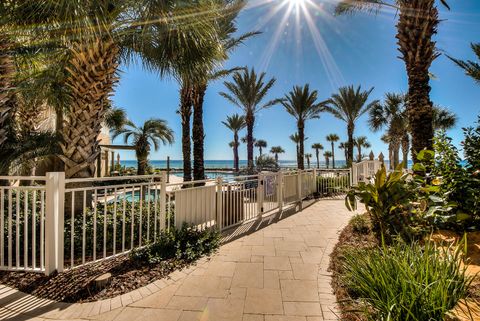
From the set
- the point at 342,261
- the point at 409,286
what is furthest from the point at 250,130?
the point at 409,286

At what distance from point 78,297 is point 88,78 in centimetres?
390

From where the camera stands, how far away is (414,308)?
1.75 meters

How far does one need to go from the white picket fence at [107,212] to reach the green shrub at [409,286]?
289cm

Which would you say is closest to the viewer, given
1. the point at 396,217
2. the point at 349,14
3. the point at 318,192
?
the point at 396,217

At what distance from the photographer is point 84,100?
4.55 metres

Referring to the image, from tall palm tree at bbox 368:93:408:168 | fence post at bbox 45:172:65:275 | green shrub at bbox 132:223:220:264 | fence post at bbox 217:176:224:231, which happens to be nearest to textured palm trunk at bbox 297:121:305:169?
tall palm tree at bbox 368:93:408:168

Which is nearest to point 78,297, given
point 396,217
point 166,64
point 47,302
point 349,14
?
point 47,302

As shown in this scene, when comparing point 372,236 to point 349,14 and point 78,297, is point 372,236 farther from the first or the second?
point 349,14

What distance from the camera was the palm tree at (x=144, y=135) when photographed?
16.5 meters

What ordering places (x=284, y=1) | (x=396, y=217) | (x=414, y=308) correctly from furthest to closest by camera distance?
(x=284, y=1) → (x=396, y=217) → (x=414, y=308)

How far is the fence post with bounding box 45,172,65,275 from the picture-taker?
2873 mm

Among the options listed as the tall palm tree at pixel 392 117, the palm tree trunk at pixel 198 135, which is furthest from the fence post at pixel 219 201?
the tall palm tree at pixel 392 117

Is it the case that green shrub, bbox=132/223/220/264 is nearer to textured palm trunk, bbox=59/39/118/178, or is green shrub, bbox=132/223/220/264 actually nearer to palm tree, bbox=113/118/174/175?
textured palm trunk, bbox=59/39/118/178

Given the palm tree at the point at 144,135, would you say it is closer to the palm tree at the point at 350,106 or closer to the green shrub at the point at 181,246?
the palm tree at the point at 350,106
